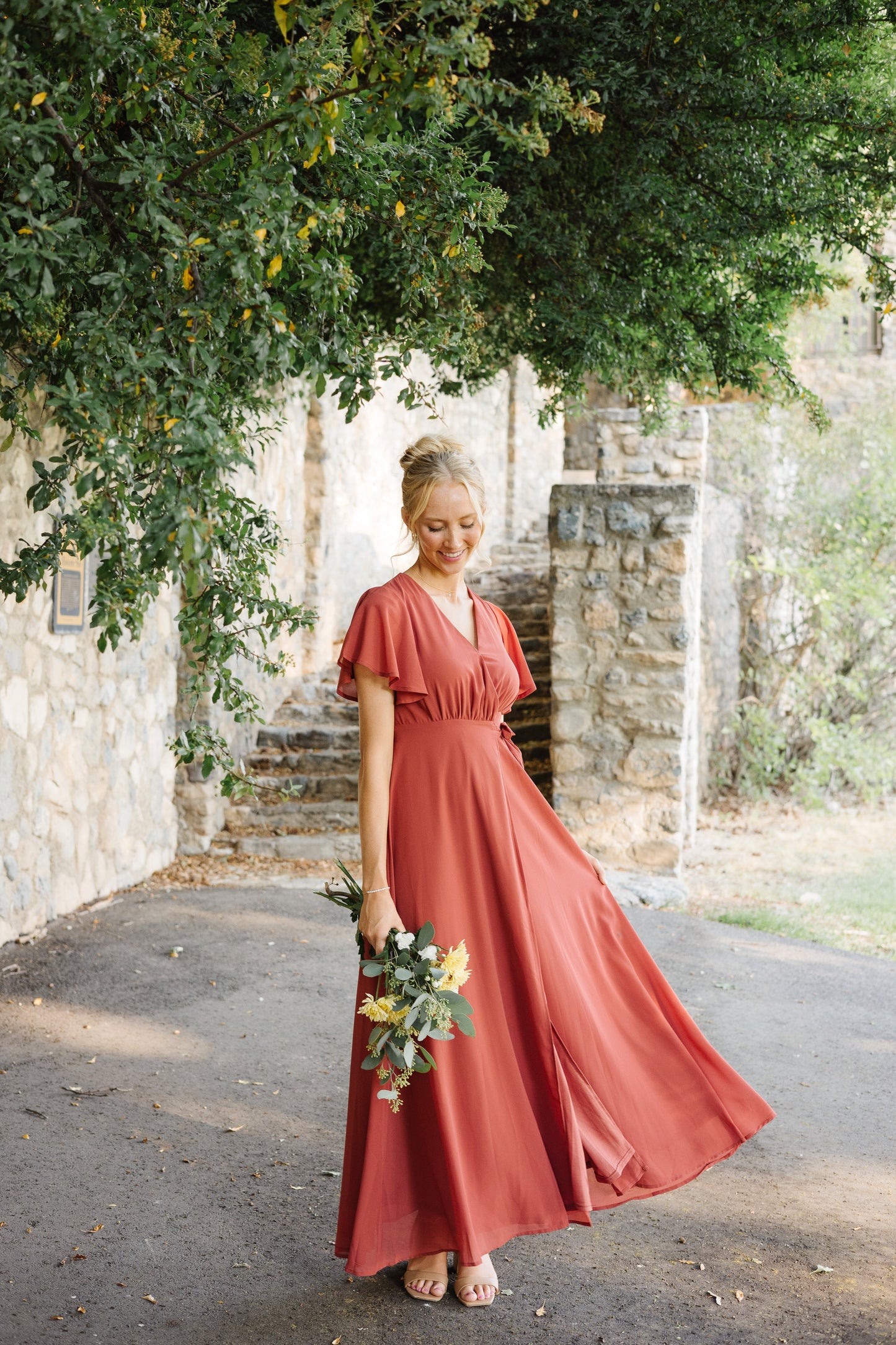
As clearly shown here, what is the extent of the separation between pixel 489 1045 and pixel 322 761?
568 centimetres

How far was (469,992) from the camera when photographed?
8.11 feet

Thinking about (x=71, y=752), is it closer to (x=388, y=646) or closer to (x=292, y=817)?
(x=292, y=817)

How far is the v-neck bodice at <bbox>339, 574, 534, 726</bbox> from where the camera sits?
2.47m

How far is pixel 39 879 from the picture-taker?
541cm

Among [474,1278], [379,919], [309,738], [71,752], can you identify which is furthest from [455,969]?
[309,738]

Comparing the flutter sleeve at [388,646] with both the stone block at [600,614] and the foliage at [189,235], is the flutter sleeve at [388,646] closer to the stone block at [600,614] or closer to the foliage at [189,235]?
the foliage at [189,235]

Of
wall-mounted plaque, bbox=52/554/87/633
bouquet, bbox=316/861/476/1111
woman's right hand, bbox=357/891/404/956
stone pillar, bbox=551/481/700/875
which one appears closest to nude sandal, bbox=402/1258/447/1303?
bouquet, bbox=316/861/476/1111

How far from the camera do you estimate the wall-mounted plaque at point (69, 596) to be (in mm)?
5445

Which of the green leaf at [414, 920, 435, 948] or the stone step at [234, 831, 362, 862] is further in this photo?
the stone step at [234, 831, 362, 862]

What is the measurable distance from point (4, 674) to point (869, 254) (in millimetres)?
4097

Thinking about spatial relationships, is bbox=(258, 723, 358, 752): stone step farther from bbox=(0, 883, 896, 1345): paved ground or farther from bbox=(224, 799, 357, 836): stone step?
bbox=(0, 883, 896, 1345): paved ground

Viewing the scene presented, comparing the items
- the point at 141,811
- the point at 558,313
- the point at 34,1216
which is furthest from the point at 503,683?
the point at 141,811

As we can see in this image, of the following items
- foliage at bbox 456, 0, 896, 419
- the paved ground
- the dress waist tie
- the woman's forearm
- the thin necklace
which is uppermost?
foliage at bbox 456, 0, 896, 419

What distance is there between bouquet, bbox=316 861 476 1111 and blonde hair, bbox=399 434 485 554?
90 cm
